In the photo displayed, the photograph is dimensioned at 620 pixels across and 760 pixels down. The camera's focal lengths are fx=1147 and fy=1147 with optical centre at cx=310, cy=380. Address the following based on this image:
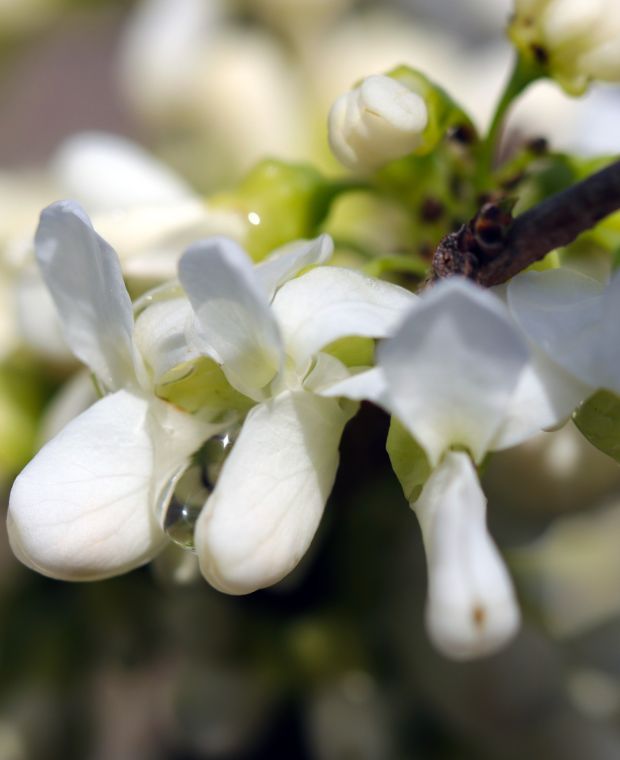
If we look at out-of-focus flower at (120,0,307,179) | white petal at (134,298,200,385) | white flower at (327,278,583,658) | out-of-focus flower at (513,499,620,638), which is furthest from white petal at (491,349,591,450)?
out-of-focus flower at (120,0,307,179)

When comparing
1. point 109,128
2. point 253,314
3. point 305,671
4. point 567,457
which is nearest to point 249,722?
point 305,671

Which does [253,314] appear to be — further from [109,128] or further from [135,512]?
[109,128]

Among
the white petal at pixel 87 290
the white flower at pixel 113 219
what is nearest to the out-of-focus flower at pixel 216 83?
the white flower at pixel 113 219

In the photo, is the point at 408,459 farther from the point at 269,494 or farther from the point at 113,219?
the point at 113,219

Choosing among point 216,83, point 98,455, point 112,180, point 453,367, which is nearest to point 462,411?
point 453,367

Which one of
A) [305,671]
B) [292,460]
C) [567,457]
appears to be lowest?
[305,671]

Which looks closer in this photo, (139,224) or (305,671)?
(139,224)
